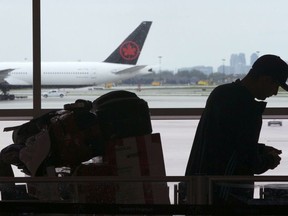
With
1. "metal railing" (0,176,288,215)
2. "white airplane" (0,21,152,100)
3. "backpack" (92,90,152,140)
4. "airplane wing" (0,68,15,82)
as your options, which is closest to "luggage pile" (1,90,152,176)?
"backpack" (92,90,152,140)

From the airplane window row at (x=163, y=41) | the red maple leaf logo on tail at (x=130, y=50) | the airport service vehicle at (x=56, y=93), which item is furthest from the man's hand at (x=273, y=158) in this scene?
the red maple leaf logo on tail at (x=130, y=50)

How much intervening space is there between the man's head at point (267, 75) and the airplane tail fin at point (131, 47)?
1432 centimetres

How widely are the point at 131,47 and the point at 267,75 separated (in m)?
15.0

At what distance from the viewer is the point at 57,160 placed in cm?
188

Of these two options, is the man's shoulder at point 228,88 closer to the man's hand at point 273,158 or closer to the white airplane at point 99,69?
the man's hand at point 273,158

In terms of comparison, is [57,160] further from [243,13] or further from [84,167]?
[243,13]

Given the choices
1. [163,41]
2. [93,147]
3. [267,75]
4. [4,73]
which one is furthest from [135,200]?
[4,73]

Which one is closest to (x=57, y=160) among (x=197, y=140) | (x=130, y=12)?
(x=197, y=140)

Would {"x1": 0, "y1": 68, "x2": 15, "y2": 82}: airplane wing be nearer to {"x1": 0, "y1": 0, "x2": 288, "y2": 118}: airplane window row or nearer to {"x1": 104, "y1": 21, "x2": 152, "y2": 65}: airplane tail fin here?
{"x1": 0, "y1": 0, "x2": 288, "y2": 118}: airplane window row

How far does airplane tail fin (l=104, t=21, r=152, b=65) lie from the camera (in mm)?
16656

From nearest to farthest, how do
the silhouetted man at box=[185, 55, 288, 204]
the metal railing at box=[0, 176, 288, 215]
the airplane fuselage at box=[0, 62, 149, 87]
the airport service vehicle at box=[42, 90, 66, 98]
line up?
the metal railing at box=[0, 176, 288, 215] < the silhouetted man at box=[185, 55, 288, 204] < the airplane fuselage at box=[0, 62, 149, 87] < the airport service vehicle at box=[42, 90, 66, 98]

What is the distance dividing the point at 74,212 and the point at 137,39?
15.5 metres

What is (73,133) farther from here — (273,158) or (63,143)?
(273,158)

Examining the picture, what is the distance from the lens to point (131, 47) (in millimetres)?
17156
